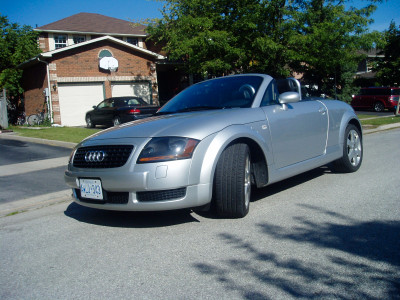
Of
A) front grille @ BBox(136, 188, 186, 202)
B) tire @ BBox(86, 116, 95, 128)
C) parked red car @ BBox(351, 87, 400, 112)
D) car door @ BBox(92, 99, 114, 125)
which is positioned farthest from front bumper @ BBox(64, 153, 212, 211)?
parked red car @ BBox(351, 87, 400, 112)

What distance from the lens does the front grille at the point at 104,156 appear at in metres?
3.82

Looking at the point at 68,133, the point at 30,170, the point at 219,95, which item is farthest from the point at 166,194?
the point at 68,133

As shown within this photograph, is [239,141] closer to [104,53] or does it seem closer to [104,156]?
[104,156]

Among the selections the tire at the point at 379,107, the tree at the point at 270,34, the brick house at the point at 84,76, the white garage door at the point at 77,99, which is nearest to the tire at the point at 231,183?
the tree at the point at 270,34

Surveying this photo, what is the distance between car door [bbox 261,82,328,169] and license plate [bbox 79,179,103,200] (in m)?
1.98

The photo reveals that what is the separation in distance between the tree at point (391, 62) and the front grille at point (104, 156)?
31.1 metres

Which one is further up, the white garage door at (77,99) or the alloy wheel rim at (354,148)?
the white garage door at (77,99)

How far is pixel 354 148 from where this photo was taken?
644 cm

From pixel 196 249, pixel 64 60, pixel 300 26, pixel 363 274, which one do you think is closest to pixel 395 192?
pixel 363 274

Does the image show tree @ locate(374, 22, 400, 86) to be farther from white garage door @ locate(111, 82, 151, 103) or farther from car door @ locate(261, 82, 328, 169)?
car door @ locate(261, 82, 328, 169)

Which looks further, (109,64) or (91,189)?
(109,64)

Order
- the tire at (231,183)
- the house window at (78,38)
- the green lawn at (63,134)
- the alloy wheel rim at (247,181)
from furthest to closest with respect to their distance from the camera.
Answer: the house window at (78,38) → the green lawn at (63,134) → the alloy wheel rim at (247,181) → the tire at (231,183)

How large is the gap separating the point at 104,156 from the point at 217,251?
148 centimetres

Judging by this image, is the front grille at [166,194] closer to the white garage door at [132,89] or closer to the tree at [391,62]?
the white garage door at [132,89]
